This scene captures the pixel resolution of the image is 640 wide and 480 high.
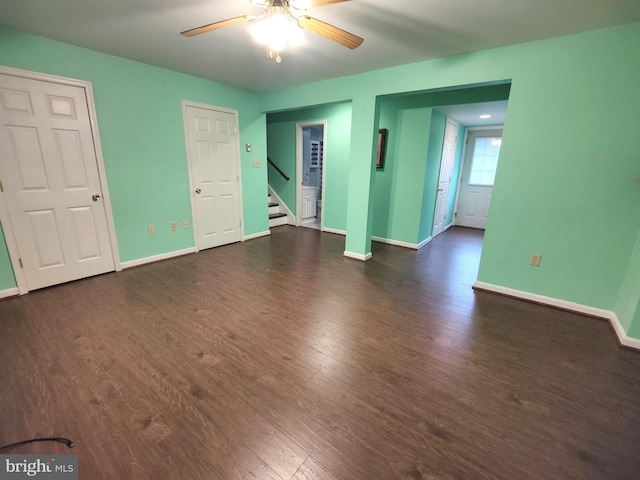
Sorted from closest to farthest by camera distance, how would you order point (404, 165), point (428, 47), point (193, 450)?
point (193, 450) < point (428, 47) < point (404, 165)

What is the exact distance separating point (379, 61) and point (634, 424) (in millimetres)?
3507

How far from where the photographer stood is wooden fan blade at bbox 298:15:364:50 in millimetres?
1695

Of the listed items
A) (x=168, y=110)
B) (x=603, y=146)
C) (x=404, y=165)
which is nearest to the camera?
(x=603, y=146)

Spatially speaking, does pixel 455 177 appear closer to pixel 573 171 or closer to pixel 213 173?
pixel 573 171

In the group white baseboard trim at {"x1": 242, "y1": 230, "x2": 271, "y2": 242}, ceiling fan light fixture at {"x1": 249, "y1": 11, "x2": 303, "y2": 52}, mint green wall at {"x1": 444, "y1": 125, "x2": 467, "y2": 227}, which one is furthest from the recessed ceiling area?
white baseboard trim at {"x1": 242, "y1": 230, "x2": 271, "y2": 242}

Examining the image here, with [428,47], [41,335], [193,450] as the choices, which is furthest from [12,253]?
[428,47]

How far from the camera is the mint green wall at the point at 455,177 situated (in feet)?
19.4

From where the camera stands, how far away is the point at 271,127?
19.8 ft

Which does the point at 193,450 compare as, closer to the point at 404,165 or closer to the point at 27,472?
the point at 27,472

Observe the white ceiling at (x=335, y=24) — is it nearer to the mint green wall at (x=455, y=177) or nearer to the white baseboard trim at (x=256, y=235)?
the white baseboard trim at (x=256, y=235)

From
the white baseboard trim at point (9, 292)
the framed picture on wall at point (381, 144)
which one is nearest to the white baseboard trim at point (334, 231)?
the framed picture on wall at point (381, 144)

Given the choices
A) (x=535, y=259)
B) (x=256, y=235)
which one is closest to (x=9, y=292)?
(x=256, y=235)

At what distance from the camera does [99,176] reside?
10.1ft

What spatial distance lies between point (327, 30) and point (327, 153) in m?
3.54
